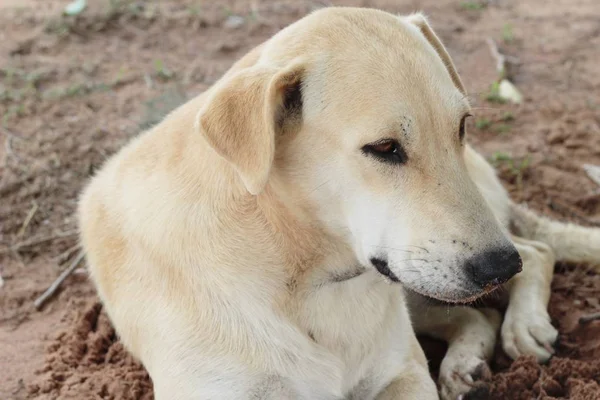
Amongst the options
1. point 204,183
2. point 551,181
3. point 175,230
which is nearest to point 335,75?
point 204,183

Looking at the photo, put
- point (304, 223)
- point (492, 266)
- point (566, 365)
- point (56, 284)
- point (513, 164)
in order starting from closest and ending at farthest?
point (492, 266) < point (304, 223) < point (566, 365) < point (56, 284) < point (513, 164)

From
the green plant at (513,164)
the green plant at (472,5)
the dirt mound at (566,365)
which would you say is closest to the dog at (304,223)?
the dirt mound at (566,365)

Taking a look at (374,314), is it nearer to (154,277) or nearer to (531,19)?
(154,277)

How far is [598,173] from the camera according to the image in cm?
466

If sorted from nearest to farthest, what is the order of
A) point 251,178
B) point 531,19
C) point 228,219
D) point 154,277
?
1. point 251,178
2. point 228,219
3. point 154,277
4. point 531,19

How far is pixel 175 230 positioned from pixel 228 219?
0.70 feet

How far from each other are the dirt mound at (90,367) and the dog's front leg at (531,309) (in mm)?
1612

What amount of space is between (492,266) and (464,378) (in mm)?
1006

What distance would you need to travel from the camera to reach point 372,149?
7.87 feet

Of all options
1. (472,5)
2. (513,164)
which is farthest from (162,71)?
(472,5)

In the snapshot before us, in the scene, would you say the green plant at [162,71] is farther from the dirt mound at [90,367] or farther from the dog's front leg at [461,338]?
the dog's front leg at [461,338]

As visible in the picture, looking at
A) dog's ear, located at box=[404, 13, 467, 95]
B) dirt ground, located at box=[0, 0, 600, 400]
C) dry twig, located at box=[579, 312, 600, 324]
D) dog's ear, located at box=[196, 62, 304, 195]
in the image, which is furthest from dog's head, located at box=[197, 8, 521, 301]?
dry twig, located at box=[579, 312, 600, 324]

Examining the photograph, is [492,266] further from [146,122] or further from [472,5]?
[472,5]

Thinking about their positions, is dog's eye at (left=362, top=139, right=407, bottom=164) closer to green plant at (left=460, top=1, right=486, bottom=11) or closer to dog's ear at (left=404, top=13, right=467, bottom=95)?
dog's ear at (left=404, top=13, right=467, bottom=95)
